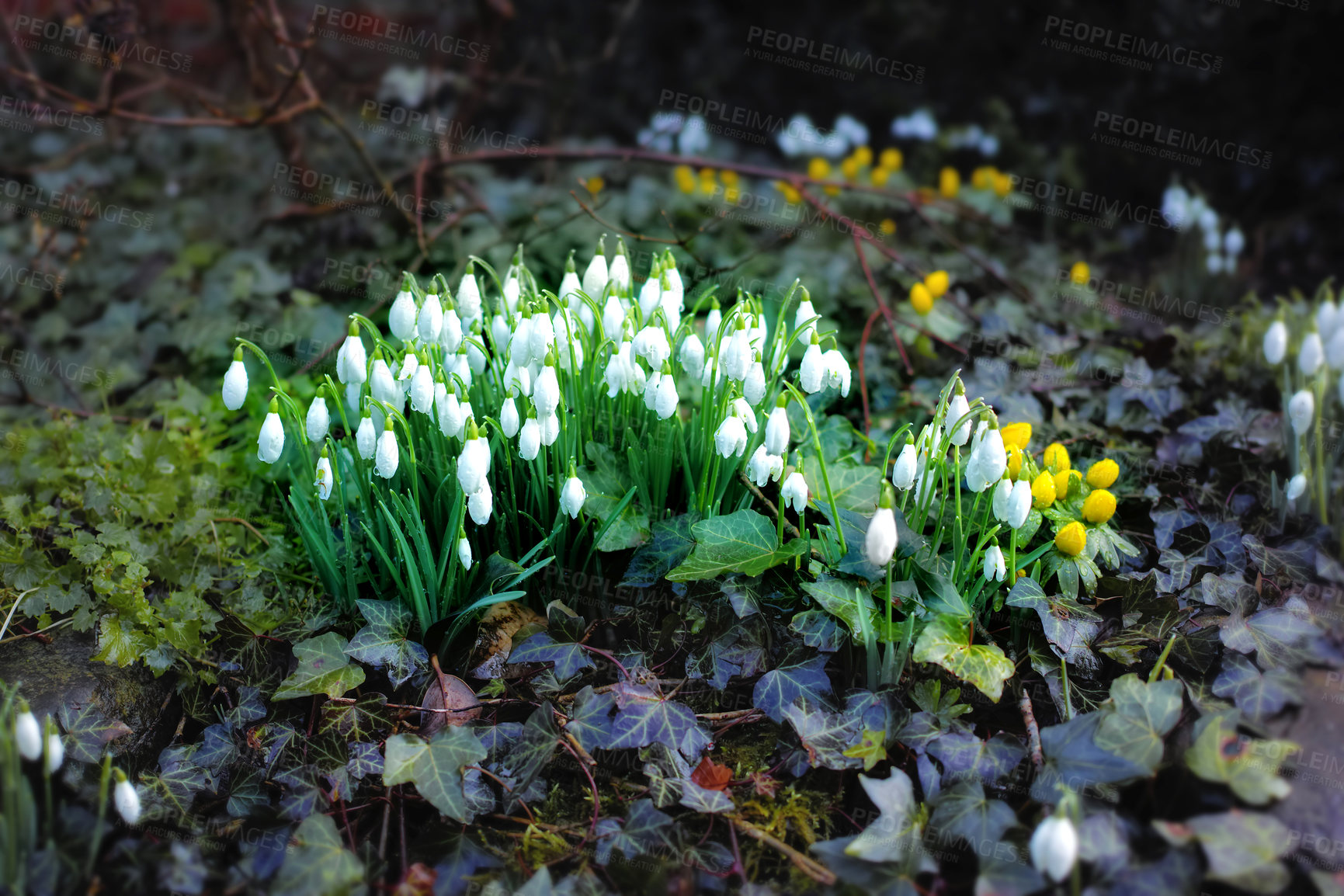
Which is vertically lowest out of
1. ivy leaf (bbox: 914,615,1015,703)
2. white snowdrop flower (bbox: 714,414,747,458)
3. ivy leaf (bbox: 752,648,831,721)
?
A: ivy leaf (bbox: 752,648,831,721)

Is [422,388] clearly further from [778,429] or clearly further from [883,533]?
[883,533]

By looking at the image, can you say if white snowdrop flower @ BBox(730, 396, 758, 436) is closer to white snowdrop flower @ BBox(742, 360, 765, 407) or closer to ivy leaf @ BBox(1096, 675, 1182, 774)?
white snowdrop flower @ BBox(742, 360, 765, 407)

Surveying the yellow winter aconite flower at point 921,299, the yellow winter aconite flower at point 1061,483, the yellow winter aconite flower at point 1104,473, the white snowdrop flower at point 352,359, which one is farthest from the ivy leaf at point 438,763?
the yellow winter aconite flower at point 921,299

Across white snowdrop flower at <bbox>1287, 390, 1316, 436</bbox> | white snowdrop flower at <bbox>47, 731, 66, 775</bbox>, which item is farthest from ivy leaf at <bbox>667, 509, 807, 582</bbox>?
white snowdrop flower at <bbox>1287, 390, 1316, 436</bbox>

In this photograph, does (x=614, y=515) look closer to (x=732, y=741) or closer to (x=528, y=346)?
(x=528, y=346)

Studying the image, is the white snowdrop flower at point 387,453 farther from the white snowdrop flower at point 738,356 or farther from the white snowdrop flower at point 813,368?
the white snowdrop flower at point 813,368

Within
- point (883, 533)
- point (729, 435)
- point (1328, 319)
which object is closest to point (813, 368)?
point (729, 435)

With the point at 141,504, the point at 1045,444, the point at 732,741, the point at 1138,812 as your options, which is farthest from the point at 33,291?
the point at 1138,812
